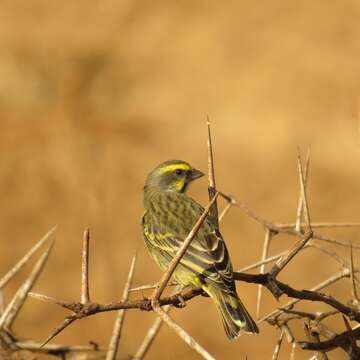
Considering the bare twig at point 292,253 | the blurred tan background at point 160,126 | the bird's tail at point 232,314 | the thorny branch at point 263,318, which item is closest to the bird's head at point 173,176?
the bird's tail at point 232,314

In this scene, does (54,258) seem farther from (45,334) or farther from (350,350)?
(350,350)

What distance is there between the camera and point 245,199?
1021 centimetres

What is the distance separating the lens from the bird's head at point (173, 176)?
6168 mm

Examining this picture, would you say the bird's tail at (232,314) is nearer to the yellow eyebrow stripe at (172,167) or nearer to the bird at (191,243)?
the bird at (191,243)

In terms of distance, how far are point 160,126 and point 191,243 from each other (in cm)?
699

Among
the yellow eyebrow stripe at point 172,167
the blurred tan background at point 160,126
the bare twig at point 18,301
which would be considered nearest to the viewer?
the bare twig at point 18,301

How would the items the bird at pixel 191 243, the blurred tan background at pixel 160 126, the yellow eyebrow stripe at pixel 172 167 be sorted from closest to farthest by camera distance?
the bird at pixel 191 243
the yellow eyebrow stripe at pixel 172 167
the blurred tan background at pixel 160 126

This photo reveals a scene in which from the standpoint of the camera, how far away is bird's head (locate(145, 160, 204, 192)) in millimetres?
6168

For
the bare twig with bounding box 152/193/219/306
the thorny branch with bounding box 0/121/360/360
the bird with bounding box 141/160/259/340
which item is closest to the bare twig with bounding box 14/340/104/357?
the thorny branch with bounding box 0/121/360/360

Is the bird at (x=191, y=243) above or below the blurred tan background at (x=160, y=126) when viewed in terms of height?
below


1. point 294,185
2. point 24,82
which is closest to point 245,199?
point 294,185

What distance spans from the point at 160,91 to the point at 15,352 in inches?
344

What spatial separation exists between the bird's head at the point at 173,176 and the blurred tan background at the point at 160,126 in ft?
6.84

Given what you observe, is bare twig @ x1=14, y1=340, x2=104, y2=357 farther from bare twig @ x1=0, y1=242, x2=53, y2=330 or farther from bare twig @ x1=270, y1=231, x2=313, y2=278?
bare twig @ x1=270, y1=231, x2=313, y2=278
